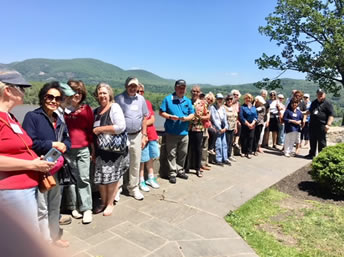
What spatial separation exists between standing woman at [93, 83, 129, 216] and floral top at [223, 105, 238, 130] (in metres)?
3.80

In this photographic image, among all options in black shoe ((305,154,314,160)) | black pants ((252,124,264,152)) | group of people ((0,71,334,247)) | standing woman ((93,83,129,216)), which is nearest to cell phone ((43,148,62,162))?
group of people ((0,71,334,247))

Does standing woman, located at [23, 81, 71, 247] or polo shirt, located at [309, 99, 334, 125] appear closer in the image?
standing woman, located at [23, 81, 71, 247]

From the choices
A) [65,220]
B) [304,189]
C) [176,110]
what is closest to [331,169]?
[304,189]

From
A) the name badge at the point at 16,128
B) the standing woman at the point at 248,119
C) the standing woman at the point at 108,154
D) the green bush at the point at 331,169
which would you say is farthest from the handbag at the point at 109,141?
the standing woman at the point at 248,119

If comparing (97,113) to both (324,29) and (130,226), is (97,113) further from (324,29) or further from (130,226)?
(324,29)

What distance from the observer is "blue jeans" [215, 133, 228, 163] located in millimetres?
7148

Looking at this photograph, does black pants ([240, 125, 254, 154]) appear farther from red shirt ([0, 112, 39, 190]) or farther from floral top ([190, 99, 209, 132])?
red shirt ([0, 112, 39, 190])

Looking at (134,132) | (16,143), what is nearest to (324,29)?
(134,132)

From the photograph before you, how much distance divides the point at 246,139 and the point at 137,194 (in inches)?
175

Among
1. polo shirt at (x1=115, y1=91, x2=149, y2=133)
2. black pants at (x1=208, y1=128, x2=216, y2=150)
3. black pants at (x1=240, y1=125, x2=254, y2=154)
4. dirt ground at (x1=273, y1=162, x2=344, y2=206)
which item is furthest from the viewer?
→ black pants at (x1=240, y1=125, x2=254, y2=154)

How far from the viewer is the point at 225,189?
5.51 m

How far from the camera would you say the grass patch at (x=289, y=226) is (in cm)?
352

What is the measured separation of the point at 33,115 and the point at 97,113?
1190 mm

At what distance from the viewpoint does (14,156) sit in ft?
7.36
